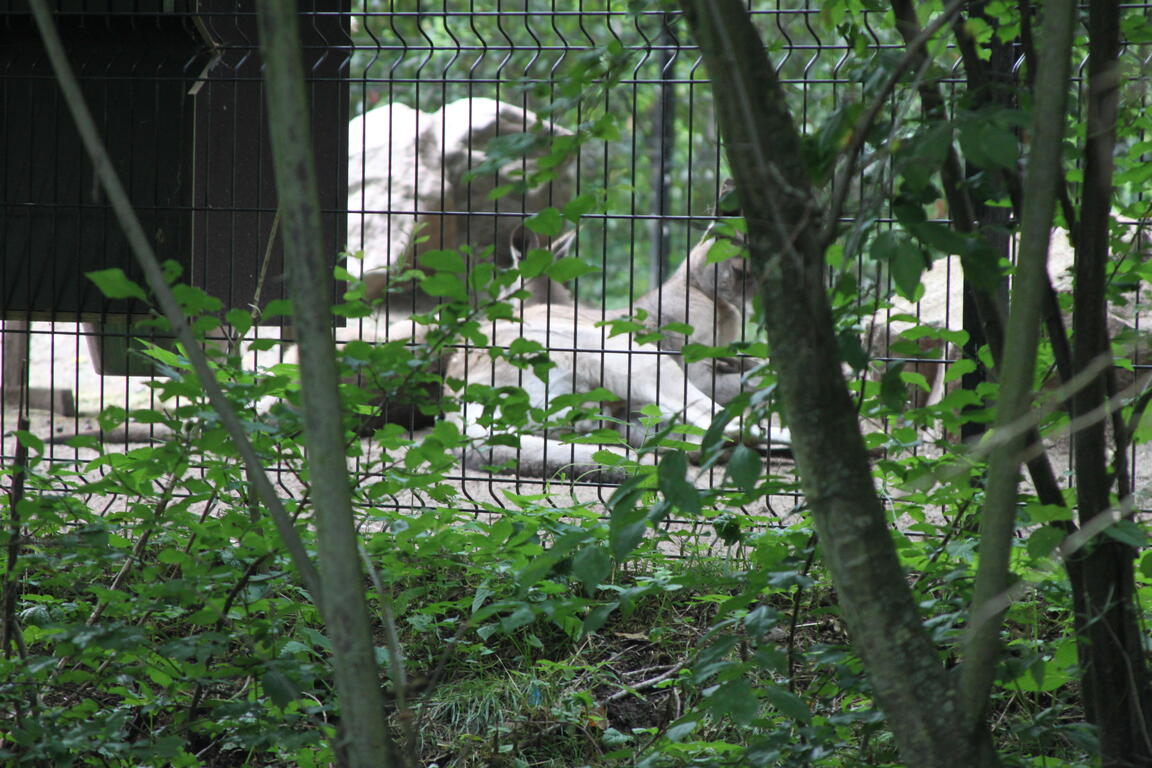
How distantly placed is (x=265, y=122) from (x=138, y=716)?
8.41 feet

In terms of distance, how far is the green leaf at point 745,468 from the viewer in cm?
129

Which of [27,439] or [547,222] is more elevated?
[547,222]

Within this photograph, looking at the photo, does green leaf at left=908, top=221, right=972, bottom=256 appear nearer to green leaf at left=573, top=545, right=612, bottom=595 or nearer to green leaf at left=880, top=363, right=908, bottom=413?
green leaf at left=880, top=363, right=908, bottom=413

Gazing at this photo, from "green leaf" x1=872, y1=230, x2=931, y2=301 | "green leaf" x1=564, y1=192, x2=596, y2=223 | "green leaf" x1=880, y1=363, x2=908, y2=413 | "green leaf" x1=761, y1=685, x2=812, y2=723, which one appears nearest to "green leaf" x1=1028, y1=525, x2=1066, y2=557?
"green leaf" x1=880, y1=363, x2=908, y2=413

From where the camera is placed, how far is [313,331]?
3.67 feet

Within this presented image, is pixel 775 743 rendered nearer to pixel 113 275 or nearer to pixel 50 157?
pixel 113 275

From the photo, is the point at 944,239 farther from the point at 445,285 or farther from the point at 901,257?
the point at 445,285

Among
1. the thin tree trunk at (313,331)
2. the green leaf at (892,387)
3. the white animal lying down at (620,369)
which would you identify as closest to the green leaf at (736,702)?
the green leaf at (892,387)

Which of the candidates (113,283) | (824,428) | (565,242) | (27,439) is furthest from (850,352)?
(565,242)

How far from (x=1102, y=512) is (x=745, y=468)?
1.73 feet

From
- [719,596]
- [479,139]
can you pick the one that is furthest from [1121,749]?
[479,139]

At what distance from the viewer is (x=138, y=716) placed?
224 cm

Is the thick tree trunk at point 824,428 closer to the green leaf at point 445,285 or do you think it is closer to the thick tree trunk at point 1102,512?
the thick tree trunk at point 1102,512

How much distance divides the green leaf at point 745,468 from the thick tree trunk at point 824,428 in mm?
86
